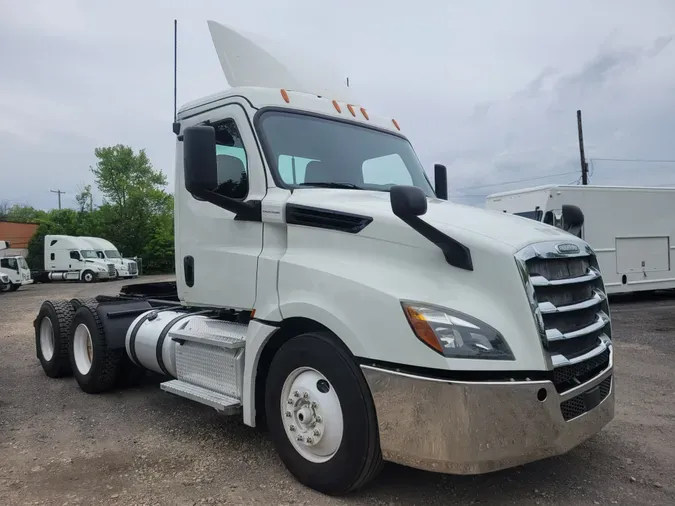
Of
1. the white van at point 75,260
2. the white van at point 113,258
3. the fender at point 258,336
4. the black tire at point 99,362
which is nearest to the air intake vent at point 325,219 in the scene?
the fender at point 258,336

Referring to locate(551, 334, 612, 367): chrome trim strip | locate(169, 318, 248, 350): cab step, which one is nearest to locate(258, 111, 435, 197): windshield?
locate(169, 318, 248, 350): cab step

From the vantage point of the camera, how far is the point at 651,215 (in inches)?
596

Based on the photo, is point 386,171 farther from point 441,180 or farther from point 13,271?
point 13,271

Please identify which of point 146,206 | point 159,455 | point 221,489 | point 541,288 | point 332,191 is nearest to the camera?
point 541,288

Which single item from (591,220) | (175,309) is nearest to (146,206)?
(591,220)

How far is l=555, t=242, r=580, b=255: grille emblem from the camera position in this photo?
3521 millimetres

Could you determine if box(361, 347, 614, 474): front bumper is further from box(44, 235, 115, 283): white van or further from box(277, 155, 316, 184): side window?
box(44, 235, 115, 283): white van

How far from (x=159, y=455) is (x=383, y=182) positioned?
112 inches

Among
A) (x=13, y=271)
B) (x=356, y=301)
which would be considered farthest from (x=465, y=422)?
(x=13, y=271)

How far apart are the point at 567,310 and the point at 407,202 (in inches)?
46.9

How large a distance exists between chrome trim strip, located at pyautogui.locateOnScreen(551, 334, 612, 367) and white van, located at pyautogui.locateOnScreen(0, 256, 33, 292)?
30.8 m

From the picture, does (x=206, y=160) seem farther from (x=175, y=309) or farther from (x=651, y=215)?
(x=651, y=215)

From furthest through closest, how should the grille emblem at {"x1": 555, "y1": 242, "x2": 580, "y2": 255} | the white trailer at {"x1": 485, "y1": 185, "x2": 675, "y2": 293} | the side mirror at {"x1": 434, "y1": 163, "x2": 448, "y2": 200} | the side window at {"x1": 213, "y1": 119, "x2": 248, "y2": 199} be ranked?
the white trailer at {"x1": 485, "y1": 185, "x2": 675, "y2": 293}, the side mirror at {"x1": 434, "y1": 163, "x2": 448, "y2": 200}, the side window at {"x1": 213, "y1": 119, "x2": 248, "y2": 199}, the grille emblem at {"x1": 555, "y1": 242, "x2": 580, "y2": 255}

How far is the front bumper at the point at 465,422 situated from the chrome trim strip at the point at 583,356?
16cm
